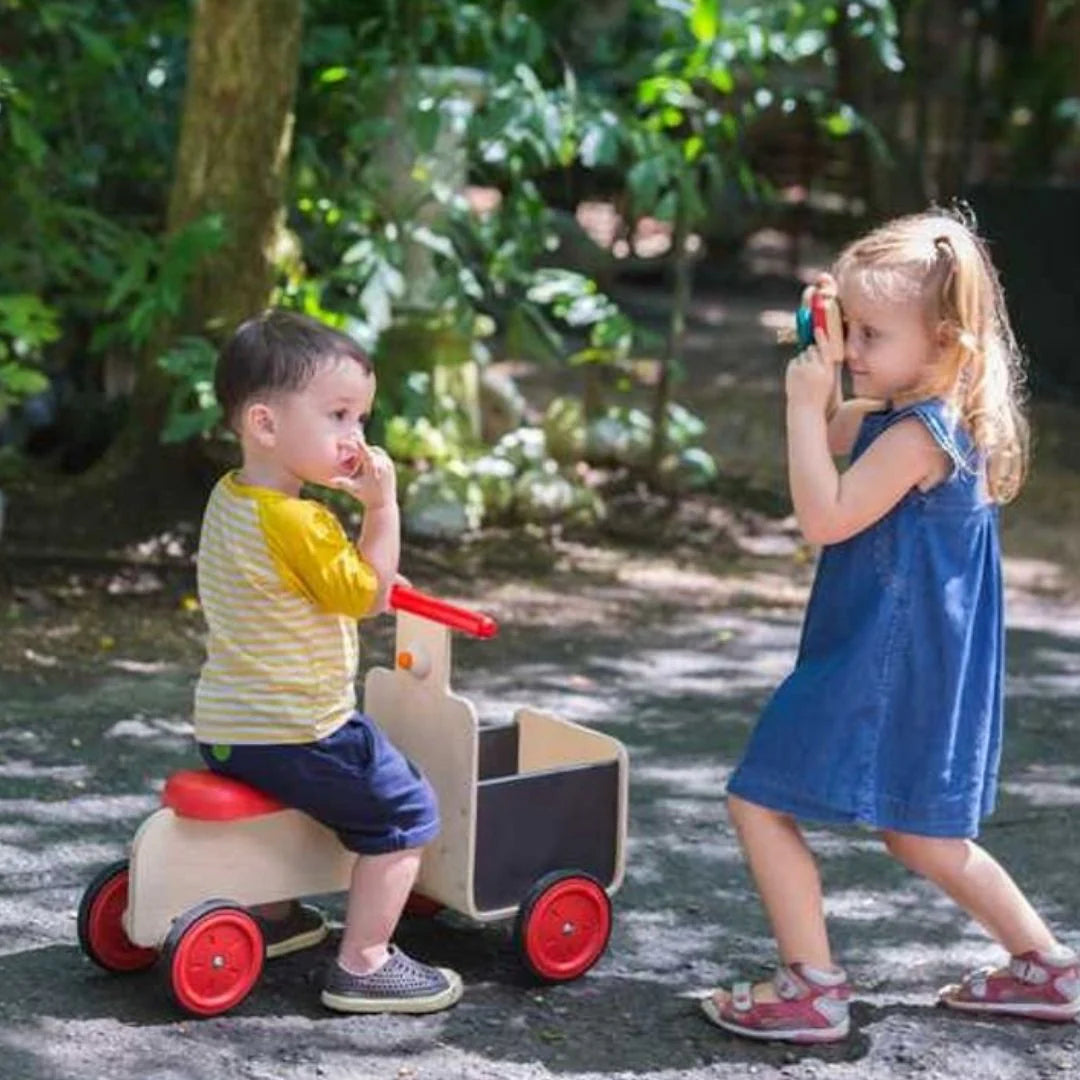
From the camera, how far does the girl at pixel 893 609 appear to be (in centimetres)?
382

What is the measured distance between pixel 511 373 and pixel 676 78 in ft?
14.0

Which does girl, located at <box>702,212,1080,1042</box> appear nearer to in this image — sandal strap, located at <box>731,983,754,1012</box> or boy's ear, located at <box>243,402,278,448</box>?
sandal strap, located at <box>731,983,754,1012</box>

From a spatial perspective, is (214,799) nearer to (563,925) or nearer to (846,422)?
(563,925)

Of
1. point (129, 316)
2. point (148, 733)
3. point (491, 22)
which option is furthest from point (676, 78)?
point (148, 733)

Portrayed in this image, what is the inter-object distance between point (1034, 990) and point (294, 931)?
1.27 meters

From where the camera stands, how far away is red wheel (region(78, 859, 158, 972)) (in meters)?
3.94

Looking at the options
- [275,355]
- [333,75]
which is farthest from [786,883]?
[333,75]

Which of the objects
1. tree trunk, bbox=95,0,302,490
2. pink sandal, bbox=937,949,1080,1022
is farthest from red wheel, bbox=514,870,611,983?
tree trunk, bbox=95,0,302,490

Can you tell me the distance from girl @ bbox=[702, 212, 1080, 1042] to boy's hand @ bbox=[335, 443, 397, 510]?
66cm

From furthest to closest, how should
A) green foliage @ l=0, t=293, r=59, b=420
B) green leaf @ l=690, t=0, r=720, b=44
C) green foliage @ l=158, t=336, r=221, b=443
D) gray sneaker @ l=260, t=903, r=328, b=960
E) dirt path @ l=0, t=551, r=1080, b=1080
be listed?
green leaf @ l=690, t=0, r=720, b=44 → green foliage @ l=158, t=336, r=221, b=443 → green foliage @ l=0, t=293, r=59, b=420 → gray sneaker @ l=260, t=903, r=328, b=960 → dirt path @ l=0, t=551, r=1080, b=1080

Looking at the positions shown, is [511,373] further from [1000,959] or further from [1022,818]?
Result: [1000,959]

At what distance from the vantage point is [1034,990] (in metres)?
4.02

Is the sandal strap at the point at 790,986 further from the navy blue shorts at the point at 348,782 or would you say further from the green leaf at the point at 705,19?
the green leaf at the point at 705,19

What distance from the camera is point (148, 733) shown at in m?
5.64
